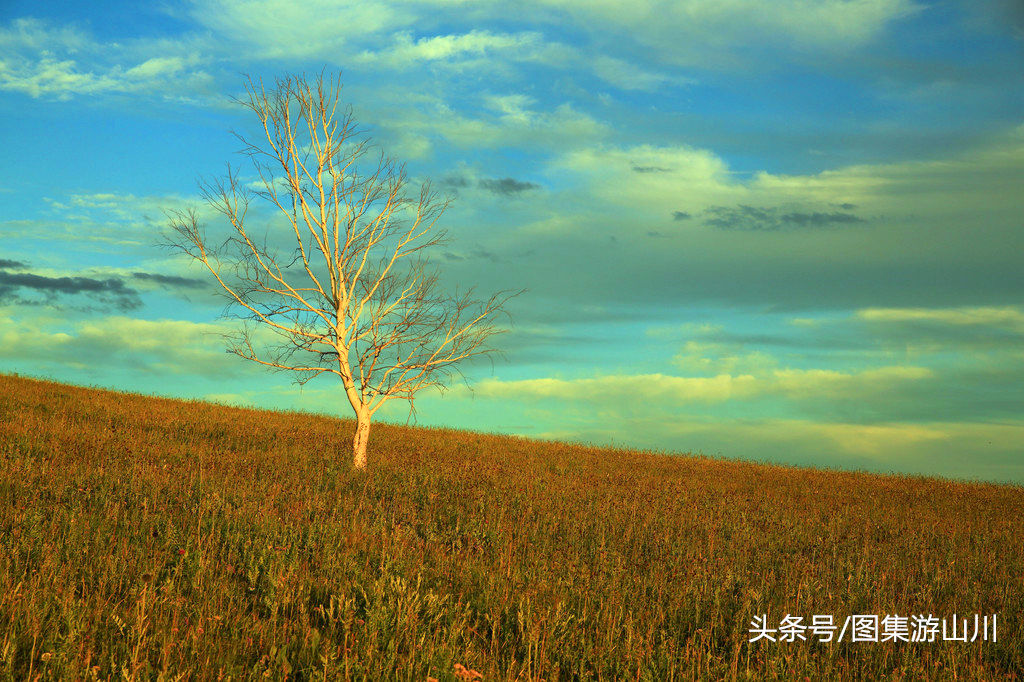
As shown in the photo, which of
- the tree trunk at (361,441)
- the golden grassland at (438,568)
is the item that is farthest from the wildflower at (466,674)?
the tree trunk at (361,441)

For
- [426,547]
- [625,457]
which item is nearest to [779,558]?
[426,547]

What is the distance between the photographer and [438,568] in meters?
6.61

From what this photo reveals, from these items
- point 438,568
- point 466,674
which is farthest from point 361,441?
point 466,674

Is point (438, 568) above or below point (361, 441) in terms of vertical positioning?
below

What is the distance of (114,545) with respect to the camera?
6.48 m

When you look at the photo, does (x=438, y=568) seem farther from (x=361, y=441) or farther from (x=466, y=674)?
(x=361, y=441)

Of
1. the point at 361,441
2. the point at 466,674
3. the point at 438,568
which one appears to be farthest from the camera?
the point at 361,441

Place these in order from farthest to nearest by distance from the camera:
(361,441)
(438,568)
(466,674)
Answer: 1. (361,441)
2. (438,568)
3. (466,674)

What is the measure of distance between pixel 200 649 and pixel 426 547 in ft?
11.4

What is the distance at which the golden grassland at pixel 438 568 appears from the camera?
4.48 metres

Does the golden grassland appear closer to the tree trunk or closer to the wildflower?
the wildflower

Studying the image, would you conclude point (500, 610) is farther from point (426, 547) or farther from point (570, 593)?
point (426, 547)

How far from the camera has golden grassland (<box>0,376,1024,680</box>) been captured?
4.48 metres

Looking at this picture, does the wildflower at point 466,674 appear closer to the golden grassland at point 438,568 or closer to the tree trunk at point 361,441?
the golden grassland at point 438,568
